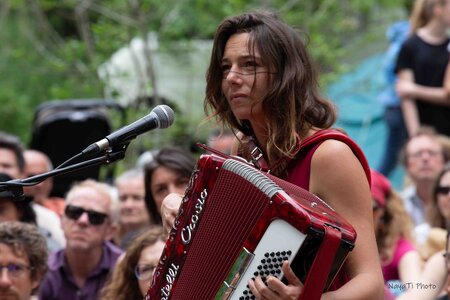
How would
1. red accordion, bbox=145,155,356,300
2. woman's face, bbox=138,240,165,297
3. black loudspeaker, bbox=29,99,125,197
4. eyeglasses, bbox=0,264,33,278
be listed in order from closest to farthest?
1. red accordion, bbox=145,155,356,300
2. woman's face, bbox=138,240,165,297
3. eyeglasses, bbox=0,264,33,278
4. black loudspeaker, bbox=29,99,125,197

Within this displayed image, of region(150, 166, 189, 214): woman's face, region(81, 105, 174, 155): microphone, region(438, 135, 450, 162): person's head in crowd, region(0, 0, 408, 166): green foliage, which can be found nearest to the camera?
region(81, 105, 174, 155): microphone

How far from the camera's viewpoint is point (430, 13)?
8734 millimetres

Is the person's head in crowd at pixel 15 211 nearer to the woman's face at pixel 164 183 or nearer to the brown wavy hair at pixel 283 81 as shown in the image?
the woman's face at pixel 164 183

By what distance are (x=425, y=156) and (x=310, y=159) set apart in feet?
15.3

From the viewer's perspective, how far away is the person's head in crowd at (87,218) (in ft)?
23.8

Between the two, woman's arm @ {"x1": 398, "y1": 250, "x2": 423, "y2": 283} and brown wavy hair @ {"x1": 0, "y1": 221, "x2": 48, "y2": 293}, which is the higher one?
brown wavy hair @ {"x1": 0, "y1": 221, "x2": 48, "y2": 293}

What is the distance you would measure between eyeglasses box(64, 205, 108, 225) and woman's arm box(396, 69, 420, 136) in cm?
Result: 292

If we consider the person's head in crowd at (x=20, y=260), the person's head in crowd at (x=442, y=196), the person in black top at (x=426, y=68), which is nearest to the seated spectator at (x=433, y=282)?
the person's head in crowd at (x=442, y=196)

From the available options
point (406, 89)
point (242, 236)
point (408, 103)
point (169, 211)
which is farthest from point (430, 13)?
point (242, 236)

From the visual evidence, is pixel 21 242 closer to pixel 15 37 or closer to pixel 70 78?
pixel 70 78

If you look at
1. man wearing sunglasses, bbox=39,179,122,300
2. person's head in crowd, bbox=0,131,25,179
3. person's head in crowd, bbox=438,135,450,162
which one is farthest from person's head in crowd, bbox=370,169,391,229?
person's head in crowd, bbox=0,131,25,179

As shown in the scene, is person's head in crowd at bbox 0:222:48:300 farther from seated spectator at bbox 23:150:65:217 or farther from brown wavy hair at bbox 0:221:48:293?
seated spectator at bbox 23:150:65:217

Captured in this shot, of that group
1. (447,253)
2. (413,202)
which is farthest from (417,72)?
(447,253)

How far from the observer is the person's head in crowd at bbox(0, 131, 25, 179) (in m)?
8.16
